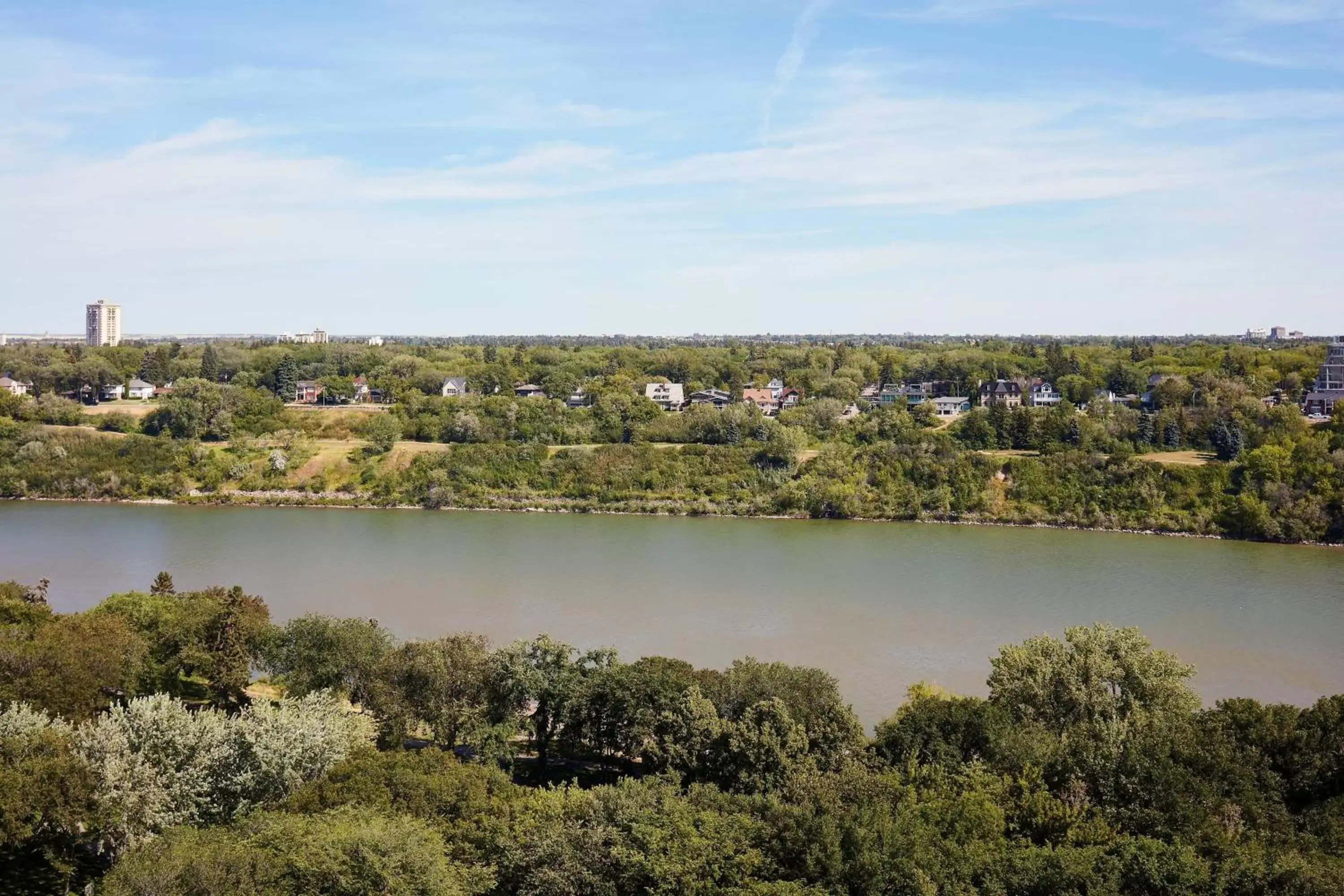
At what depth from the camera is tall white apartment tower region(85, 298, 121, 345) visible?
63406 mm

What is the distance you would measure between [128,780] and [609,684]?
3185 mm

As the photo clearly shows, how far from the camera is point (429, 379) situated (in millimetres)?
31078

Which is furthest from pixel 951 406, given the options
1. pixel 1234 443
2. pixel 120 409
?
pixel 120 409

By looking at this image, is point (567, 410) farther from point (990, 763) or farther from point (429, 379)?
point (990, 763)

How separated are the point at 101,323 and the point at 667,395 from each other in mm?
48501

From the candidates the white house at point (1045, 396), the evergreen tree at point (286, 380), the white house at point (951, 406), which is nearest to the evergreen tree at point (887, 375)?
the white house at point (951, 406)

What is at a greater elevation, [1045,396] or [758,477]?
[1045,396]

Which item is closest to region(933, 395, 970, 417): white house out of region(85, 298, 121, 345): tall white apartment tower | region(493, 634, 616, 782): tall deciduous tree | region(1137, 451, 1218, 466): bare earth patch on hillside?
region(1137, 451, 1218, 466): bare earth patch on hillside

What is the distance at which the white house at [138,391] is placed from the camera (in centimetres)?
3175

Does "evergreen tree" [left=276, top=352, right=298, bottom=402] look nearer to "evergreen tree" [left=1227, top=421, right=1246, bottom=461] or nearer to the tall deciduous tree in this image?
"evergreen tree" [left=1227, top=421, right=1246, bottom=461]

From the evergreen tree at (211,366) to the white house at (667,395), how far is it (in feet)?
45.7

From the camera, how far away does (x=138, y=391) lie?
1255 inches

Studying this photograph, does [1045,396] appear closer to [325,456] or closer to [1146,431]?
[1146,431]

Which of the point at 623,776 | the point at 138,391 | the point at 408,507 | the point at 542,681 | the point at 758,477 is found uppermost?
the point at 138,391
